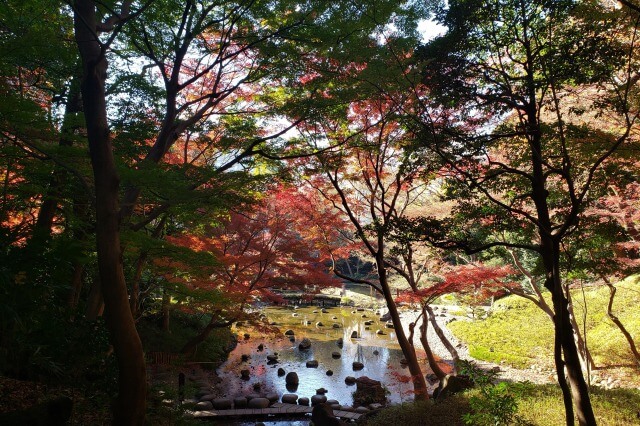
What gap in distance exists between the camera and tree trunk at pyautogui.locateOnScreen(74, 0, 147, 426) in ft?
14.2

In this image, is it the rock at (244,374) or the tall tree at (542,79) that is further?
the rock at (244,374)

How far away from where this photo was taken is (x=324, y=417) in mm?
8195

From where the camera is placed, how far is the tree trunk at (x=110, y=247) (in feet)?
14.2

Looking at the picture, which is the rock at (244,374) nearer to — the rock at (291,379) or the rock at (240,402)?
the rock at (291,379)

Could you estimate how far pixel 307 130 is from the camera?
858 cm

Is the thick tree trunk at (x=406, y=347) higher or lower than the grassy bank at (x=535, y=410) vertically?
higher

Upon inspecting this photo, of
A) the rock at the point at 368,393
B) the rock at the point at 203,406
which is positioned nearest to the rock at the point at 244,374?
the rock at the point at 203,406

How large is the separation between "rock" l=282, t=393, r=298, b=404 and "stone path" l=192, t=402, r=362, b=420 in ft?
1.53

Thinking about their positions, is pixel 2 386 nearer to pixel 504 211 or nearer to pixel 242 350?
pixel 504 211

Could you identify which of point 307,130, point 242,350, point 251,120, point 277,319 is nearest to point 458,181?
point 307,130

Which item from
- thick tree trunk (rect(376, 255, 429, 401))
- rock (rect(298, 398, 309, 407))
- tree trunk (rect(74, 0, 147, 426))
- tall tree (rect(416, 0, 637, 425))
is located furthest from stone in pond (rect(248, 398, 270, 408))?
tall tree (rect(416, 0, 637, 425))

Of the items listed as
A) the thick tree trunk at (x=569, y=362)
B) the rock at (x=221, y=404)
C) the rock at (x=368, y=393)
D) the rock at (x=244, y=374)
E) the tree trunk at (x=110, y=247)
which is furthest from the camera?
the rock at (x=244, y=374)

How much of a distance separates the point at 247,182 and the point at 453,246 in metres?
3.42

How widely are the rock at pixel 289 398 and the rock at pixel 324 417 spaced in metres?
1.98
